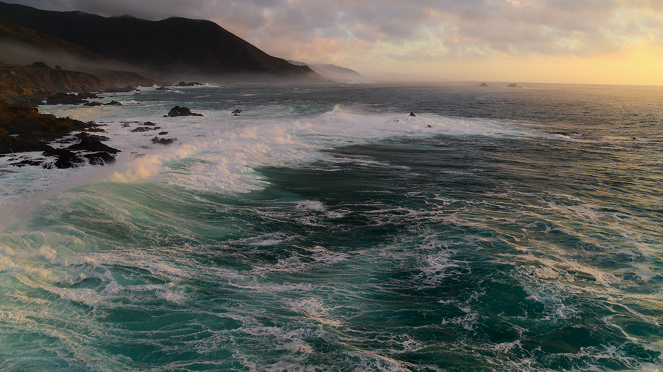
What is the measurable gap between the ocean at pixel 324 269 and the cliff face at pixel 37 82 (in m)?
44.3

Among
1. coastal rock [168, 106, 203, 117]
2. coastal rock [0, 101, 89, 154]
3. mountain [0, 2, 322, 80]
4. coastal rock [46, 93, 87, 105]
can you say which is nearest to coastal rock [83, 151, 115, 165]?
coastal rock [0, 101, 89, 154]

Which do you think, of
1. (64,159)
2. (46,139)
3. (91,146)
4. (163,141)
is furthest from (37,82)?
(64,159)

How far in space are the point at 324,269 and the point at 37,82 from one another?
74162 mm

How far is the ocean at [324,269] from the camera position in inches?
226

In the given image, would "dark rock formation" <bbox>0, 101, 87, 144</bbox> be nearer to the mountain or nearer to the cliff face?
the cliff face

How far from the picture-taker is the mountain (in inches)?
6831

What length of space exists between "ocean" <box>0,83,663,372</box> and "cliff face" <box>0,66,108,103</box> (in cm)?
4433

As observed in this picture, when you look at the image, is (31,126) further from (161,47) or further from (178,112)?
(161,47)

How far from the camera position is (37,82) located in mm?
58344

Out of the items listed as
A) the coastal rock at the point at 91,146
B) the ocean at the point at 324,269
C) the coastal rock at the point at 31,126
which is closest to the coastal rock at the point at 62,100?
the coastal rock at the point at 31,126

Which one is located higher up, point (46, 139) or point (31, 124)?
point (31, 124)

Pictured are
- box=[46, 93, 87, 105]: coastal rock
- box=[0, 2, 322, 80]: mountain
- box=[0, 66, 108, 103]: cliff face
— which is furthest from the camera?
box=[0, 2, 322, 80]: mountain

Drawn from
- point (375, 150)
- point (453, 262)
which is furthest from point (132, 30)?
point (453, 262)

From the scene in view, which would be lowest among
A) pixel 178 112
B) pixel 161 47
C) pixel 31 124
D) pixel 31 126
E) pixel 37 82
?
pixel 31 126
